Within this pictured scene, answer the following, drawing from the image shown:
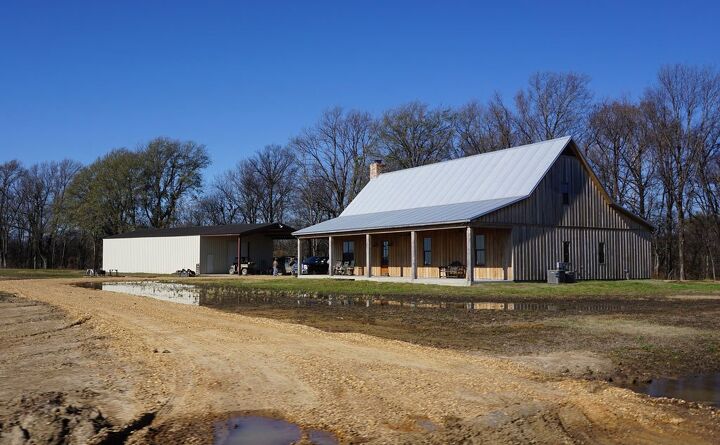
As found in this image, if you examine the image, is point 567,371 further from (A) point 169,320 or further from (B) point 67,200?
(B) point 67,200

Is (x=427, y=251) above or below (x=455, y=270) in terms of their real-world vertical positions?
above

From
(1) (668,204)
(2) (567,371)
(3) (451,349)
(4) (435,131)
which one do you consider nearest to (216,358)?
(3) (451,349)

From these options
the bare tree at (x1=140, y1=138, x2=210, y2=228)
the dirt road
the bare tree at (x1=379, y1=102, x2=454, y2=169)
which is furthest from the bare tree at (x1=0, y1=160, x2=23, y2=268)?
the dirt road

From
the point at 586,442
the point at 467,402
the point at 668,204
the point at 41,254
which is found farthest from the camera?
the point at 41,254

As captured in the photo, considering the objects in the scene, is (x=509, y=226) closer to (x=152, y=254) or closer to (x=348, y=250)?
(x=348, y=250)

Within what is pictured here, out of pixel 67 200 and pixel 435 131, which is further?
pixel 67 200

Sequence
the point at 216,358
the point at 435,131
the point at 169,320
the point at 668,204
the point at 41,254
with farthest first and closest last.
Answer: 1. the point at 41,254
2. the point at 435,131
3. the point at 668,204
4. the point at 169,320
5. the point at 216,358

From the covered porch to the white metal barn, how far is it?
29.9 ft

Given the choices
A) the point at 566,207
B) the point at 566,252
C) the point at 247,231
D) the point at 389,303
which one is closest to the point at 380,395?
the point at 389,303

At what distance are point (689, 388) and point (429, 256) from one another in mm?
26736

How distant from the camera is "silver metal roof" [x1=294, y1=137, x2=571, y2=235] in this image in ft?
102

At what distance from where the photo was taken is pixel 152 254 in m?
53.2

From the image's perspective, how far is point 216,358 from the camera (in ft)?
30.3

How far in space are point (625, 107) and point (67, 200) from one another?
184 feet
